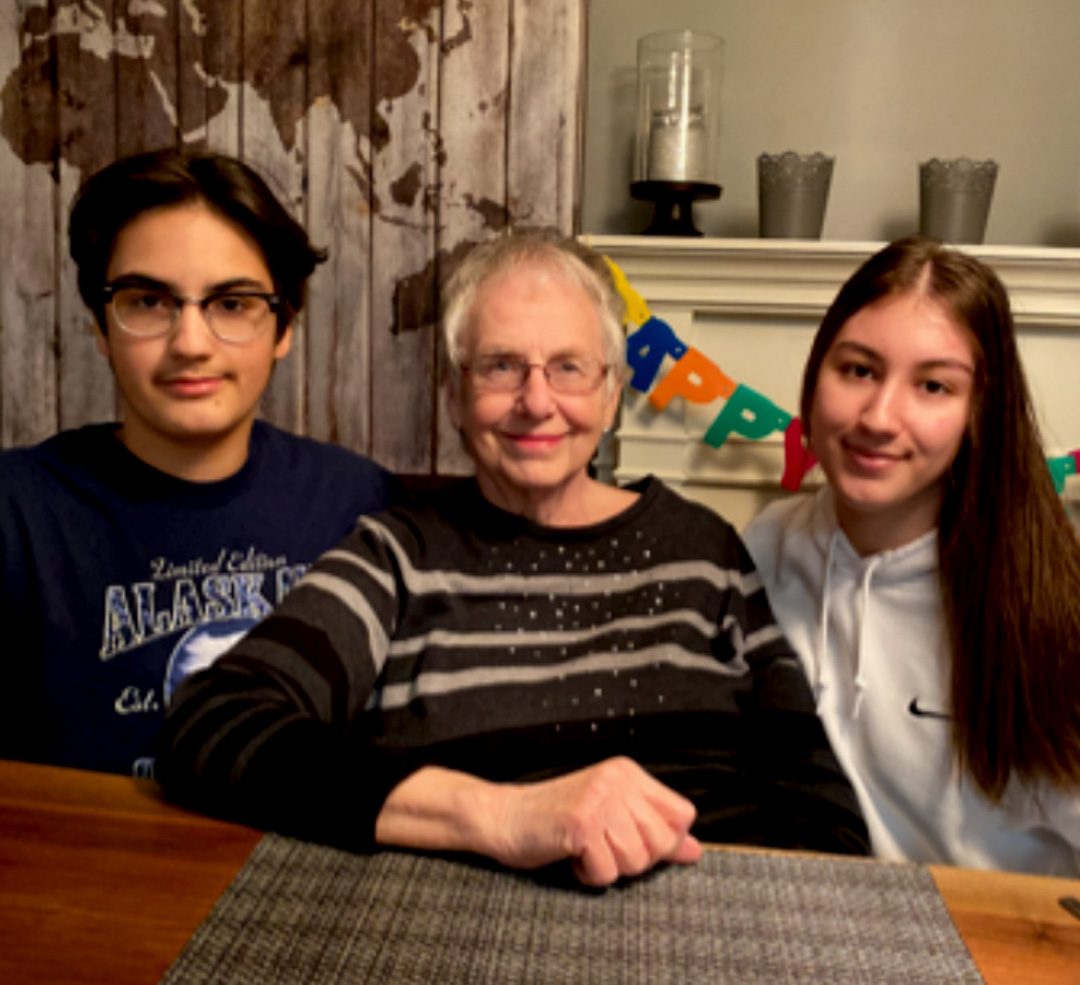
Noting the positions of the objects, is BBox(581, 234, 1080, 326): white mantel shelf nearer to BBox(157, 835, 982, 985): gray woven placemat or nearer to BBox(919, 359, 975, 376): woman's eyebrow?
BBox(919, 359, 975, 376): woman's eyebrow

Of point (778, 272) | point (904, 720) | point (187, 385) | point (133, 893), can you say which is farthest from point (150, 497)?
point (778, 272)

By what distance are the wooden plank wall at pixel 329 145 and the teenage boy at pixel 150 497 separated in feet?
3.01

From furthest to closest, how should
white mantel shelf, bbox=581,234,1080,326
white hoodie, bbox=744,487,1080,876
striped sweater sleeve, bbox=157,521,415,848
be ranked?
white mantel shelf, bbox=581,234,1080,326 → white hoodie, bbox=744,487,1080,876 → striped sweater sleeve, bbox=157,521,415,848

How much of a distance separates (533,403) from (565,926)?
67cm

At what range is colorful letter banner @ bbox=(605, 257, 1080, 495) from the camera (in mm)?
2318

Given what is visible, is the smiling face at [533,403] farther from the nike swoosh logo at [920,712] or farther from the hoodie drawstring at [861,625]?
the nike swoosh logo at [920,712]

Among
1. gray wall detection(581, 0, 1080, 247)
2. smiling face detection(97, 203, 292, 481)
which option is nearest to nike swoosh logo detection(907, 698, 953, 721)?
smiling face detection(97, 203, 292, 481)

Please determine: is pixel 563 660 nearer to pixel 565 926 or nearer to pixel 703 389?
pixel 565 926

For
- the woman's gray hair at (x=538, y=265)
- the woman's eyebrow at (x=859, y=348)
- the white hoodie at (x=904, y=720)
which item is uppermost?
the woman's gray hair at (x=538, y=265)

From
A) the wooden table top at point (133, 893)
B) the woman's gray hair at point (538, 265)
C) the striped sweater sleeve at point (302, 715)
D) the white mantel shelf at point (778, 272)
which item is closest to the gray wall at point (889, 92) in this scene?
the white mantel shelf at point (778, 272)

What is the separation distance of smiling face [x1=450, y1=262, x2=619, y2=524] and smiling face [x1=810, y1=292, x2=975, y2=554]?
304mm

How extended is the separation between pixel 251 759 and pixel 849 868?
54 cm

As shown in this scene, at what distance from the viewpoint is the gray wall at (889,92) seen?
2.40 metres

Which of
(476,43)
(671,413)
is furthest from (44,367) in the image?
(671,413)
